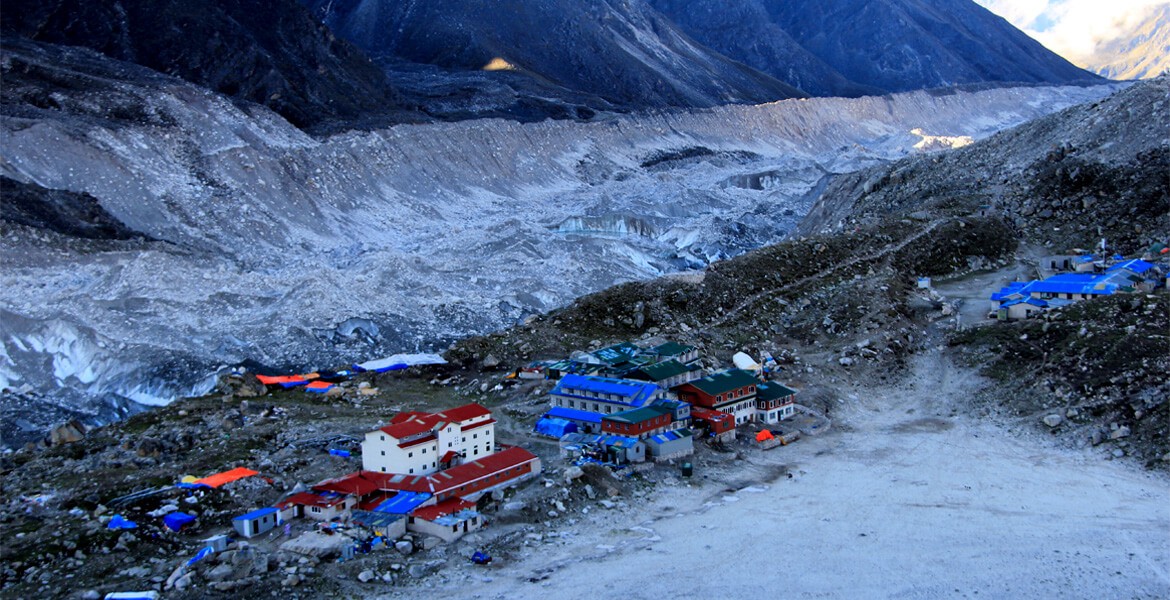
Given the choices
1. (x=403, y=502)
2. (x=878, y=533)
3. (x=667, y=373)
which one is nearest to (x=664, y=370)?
(x=667, y=373)

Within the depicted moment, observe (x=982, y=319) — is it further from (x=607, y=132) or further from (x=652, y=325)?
(x=607, y=132)

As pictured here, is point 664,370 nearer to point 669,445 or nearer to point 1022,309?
point 669,445

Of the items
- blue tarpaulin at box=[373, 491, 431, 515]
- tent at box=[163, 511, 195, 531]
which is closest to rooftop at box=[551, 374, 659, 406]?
blue tarpaulin at box=[373, 491, 431, 515]

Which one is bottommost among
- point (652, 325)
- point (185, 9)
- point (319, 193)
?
point (652, 325)

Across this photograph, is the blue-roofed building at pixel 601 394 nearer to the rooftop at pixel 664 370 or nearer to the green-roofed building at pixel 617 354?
the rooftop at pixel 664 370

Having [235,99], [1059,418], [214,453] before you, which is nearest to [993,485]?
[1059,418]

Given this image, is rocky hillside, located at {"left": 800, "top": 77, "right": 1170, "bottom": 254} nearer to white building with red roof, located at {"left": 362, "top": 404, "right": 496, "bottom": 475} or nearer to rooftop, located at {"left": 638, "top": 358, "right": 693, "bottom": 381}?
rooftop, located at {"left": 638, "top": 358, "right": 693, "bottom": 381}

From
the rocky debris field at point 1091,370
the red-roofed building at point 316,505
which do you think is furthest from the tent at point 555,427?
the rocky debris field at point 1091,370
